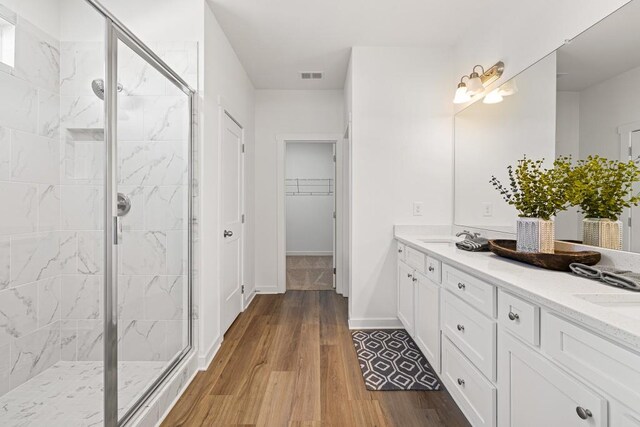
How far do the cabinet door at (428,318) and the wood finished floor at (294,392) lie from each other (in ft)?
0.81

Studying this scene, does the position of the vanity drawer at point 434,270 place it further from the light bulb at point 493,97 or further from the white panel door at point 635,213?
the light bulb at point 493,97

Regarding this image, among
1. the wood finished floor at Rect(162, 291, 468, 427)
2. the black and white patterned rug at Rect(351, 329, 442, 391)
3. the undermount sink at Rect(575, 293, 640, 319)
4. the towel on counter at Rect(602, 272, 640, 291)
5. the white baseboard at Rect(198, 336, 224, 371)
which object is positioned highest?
the towel on counter at Rect(602, 272, 640, 291)

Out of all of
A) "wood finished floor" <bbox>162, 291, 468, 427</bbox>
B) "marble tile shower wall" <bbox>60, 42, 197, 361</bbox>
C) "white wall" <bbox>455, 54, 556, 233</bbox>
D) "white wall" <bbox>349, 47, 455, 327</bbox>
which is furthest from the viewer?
"white wall" <bbox>349, 47, 455, 327</bbox>

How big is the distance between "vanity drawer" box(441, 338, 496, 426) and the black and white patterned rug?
29 centimetres

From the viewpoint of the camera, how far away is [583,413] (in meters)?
0.87

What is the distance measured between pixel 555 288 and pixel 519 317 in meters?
0.16

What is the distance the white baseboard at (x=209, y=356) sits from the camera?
7.36 ft

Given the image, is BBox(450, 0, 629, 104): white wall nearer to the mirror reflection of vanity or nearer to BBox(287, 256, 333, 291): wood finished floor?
the mirror reflection of vanity

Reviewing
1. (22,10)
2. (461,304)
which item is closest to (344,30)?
(22,10)

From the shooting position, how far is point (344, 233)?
3.93 m

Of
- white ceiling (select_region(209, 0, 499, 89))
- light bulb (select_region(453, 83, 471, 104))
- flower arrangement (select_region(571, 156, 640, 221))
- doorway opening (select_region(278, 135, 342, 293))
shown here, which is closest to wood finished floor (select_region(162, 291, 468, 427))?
flower arrangement (select_region(571, 156, 640, 221))

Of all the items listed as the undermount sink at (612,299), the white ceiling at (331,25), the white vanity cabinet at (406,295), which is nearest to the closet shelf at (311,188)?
the white ceiling at (331,25)

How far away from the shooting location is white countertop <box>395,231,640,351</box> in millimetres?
770

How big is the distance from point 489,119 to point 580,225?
1170 millimetres
